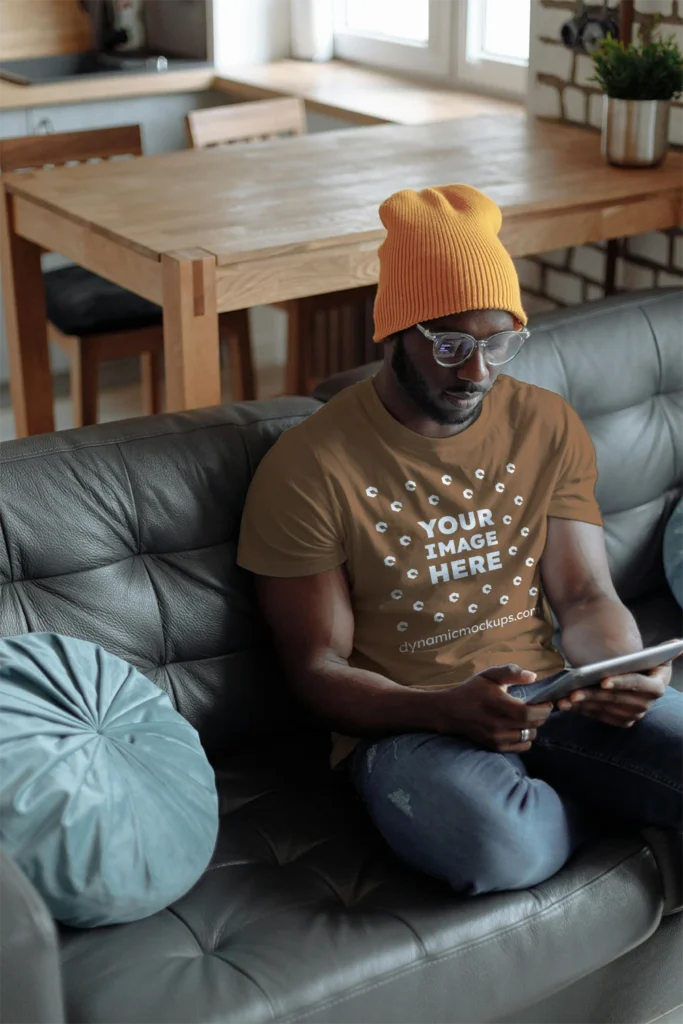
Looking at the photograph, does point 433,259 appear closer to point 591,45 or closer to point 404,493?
point 404,493

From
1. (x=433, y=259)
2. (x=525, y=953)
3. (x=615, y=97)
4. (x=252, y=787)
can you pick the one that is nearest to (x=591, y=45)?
(x=615, y=97)

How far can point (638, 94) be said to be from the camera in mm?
2781

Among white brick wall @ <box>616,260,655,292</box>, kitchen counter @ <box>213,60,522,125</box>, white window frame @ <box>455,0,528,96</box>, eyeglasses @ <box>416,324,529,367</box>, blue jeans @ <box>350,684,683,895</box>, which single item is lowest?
blue jeans @ <box>350,684,683,895</box>

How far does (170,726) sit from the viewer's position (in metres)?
1.64

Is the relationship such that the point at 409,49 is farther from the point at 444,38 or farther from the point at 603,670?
the point at 603,670

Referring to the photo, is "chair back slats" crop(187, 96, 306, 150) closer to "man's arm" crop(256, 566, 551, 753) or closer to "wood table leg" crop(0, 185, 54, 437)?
"wood table leg" crop(0, 185, 54, 437)

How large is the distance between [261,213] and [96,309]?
2.72 feet

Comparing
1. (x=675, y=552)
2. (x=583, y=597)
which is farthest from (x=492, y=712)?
(x=675, y=552)

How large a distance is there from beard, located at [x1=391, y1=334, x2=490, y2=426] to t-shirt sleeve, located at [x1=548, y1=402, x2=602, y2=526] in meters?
0.18

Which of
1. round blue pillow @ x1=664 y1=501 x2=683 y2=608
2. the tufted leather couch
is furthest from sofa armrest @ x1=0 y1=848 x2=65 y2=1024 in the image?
round blue pillow @ x1=664 y1=501 x2=683 y2=608

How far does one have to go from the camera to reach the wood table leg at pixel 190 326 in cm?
227

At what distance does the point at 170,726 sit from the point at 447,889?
40 centimetres

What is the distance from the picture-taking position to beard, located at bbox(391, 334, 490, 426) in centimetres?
178

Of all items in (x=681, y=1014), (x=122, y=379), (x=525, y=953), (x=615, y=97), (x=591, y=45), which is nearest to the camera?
(x=525, y=953)
